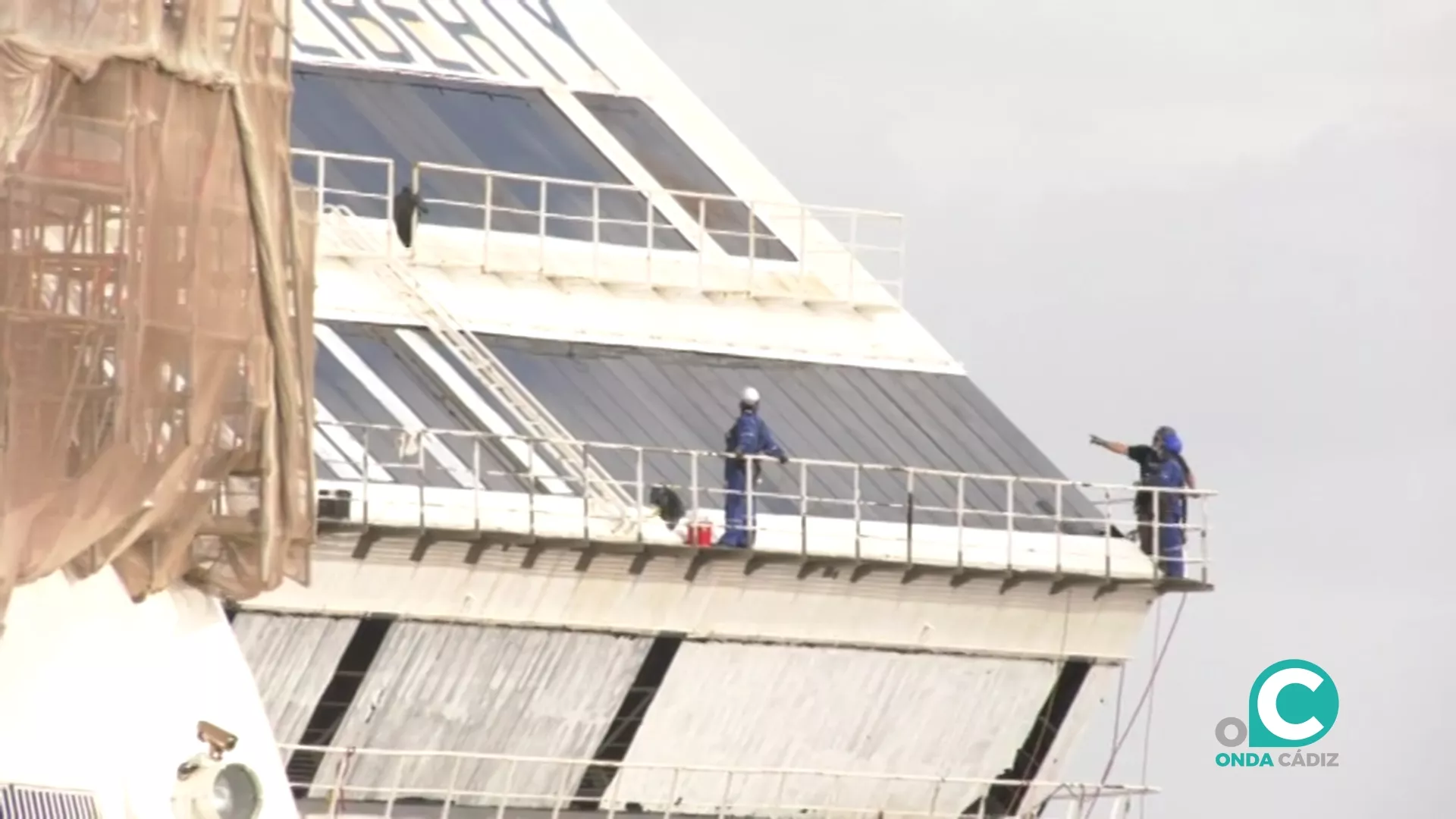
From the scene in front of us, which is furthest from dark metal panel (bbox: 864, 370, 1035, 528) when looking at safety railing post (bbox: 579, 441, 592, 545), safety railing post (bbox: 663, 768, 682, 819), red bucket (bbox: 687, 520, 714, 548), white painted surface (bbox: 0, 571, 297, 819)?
white painted surface (bbox: 0, 571, 297, 819)

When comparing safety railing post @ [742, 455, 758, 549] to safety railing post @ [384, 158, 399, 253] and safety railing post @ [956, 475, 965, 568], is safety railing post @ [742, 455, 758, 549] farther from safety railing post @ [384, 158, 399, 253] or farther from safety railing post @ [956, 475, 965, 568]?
safety railing post @ [384, 158, 399, 253]

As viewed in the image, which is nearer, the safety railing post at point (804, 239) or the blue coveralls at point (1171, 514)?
the blue coveralls at point (1171, 514)

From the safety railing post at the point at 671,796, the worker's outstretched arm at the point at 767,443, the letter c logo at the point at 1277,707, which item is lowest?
the safety railing post at the point at 671,796

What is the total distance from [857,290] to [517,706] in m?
10.6

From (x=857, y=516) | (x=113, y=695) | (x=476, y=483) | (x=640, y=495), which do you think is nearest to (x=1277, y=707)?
(x=857, y=516)

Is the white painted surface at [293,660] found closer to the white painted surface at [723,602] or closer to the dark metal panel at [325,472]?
the white painted surface at [723,602]

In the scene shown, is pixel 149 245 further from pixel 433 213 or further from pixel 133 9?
pixel 433 213

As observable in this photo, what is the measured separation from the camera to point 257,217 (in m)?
37.9

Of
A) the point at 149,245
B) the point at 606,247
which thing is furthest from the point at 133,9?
the point at 606,247

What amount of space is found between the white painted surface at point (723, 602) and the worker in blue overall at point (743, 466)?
358 millimetres

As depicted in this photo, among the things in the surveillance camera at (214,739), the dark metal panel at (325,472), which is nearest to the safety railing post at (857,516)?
the dark metal panel at (325,472)

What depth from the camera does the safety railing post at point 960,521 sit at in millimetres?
56031

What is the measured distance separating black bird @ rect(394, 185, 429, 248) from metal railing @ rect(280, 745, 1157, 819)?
6.74 m

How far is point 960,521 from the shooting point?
5612 centimetres
